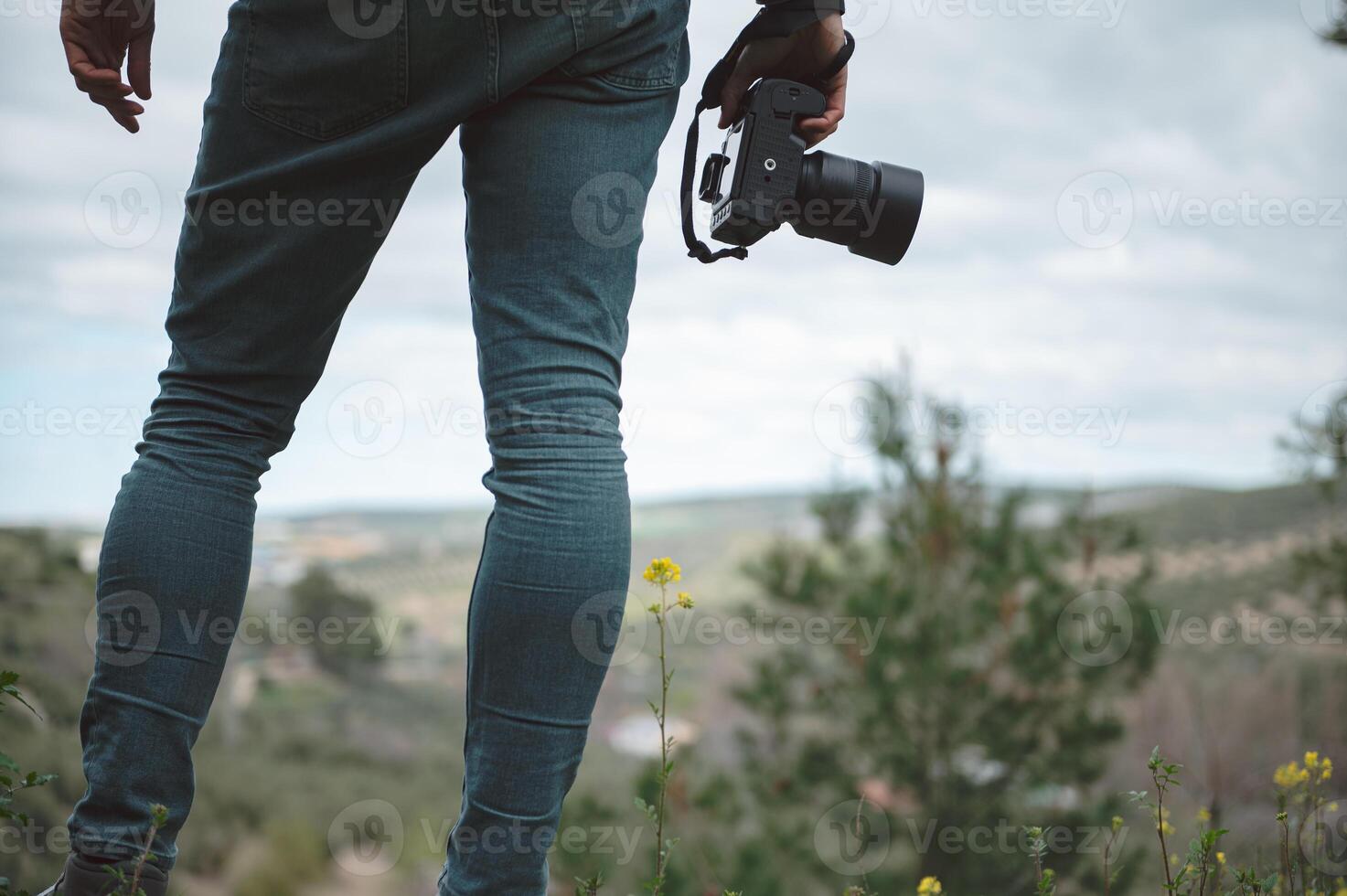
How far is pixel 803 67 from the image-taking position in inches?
42.8

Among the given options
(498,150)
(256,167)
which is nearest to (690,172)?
(498,150)

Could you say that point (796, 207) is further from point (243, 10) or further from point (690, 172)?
point (243, 10)

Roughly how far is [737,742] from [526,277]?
6910 millimetres

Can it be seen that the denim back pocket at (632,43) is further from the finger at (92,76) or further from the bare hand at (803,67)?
the finger at (92,76)

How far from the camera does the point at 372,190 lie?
36.8 inches

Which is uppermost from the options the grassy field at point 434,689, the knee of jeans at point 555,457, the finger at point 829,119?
the finger at point 829,119

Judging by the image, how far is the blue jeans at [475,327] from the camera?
2.70 ft

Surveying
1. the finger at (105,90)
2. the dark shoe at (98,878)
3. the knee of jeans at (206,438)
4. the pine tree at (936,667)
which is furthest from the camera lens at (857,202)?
the pine tree at (936,667)

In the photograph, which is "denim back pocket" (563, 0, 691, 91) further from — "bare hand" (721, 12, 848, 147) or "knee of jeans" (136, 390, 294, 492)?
"knee of jeans" (136, 390, 294, 492)

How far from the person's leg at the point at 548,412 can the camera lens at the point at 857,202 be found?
0.25m

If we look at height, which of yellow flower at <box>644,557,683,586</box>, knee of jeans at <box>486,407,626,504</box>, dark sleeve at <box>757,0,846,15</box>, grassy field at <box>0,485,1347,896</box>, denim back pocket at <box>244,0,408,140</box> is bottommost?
grassy field at <box>0,485,1347,896</box>

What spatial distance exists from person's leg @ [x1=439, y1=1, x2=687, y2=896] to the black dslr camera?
166 mm

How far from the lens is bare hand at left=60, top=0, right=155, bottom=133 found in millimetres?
1053

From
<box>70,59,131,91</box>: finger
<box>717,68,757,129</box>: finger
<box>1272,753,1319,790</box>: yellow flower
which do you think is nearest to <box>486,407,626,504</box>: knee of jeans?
<box>717,68,757,129</box>: finger
